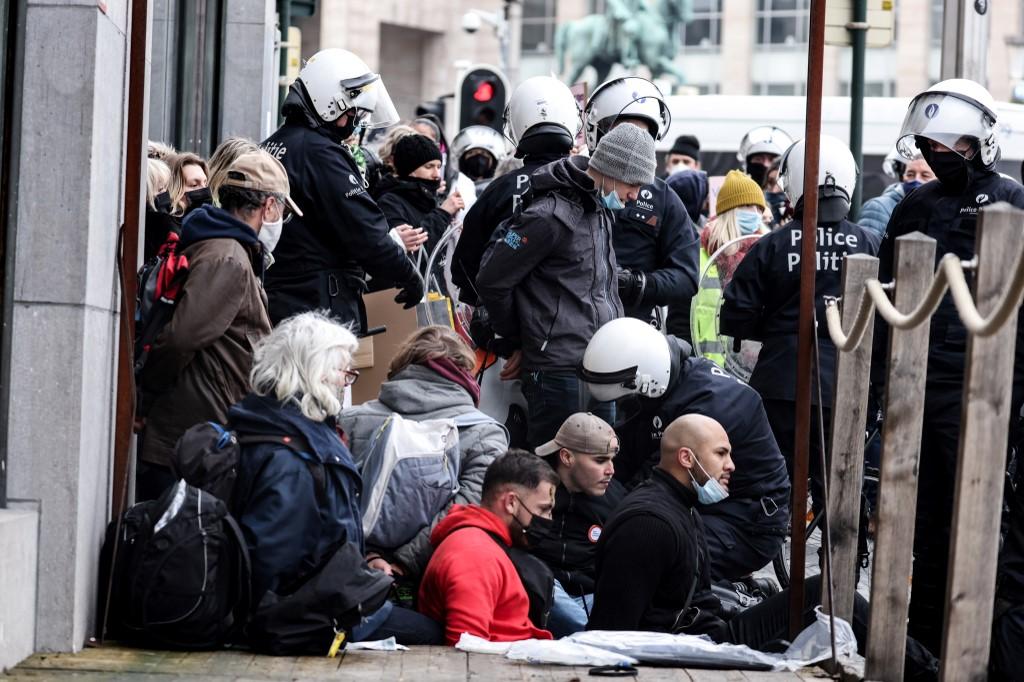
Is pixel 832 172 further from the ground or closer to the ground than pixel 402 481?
further from the ground

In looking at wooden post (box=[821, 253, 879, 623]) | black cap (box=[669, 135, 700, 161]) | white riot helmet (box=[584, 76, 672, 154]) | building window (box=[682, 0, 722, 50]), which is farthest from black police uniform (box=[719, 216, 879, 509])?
building window (box=[682, 0, 722, 50])

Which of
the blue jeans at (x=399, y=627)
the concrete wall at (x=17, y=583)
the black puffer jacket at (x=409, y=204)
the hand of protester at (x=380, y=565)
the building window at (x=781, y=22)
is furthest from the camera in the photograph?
the building window at (x=781, y=22)


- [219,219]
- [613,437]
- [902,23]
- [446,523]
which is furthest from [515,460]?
[902,23]

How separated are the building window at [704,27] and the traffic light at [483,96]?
44.2 meters

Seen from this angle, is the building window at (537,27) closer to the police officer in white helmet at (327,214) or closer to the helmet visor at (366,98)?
the helmet visor at (366,98)

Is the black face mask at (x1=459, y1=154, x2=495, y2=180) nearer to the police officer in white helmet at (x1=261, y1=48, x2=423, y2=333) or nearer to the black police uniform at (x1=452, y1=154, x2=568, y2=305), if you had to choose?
the black police uniform at (x1=452, y1=154, x2=568, y2=305)

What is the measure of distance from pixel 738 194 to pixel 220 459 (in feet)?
20.1

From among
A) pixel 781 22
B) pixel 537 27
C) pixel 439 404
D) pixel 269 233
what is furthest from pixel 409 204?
pixel 537 27

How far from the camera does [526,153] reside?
27.5 ft

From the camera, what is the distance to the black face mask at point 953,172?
24.4ft

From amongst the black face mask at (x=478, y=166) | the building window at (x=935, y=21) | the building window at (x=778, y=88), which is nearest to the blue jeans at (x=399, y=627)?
the black face mask at (x=478, y=166)

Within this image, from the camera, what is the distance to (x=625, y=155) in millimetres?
7672

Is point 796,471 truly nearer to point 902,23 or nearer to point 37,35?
point 37,35

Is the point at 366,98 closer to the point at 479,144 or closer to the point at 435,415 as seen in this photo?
the point at 435,415
